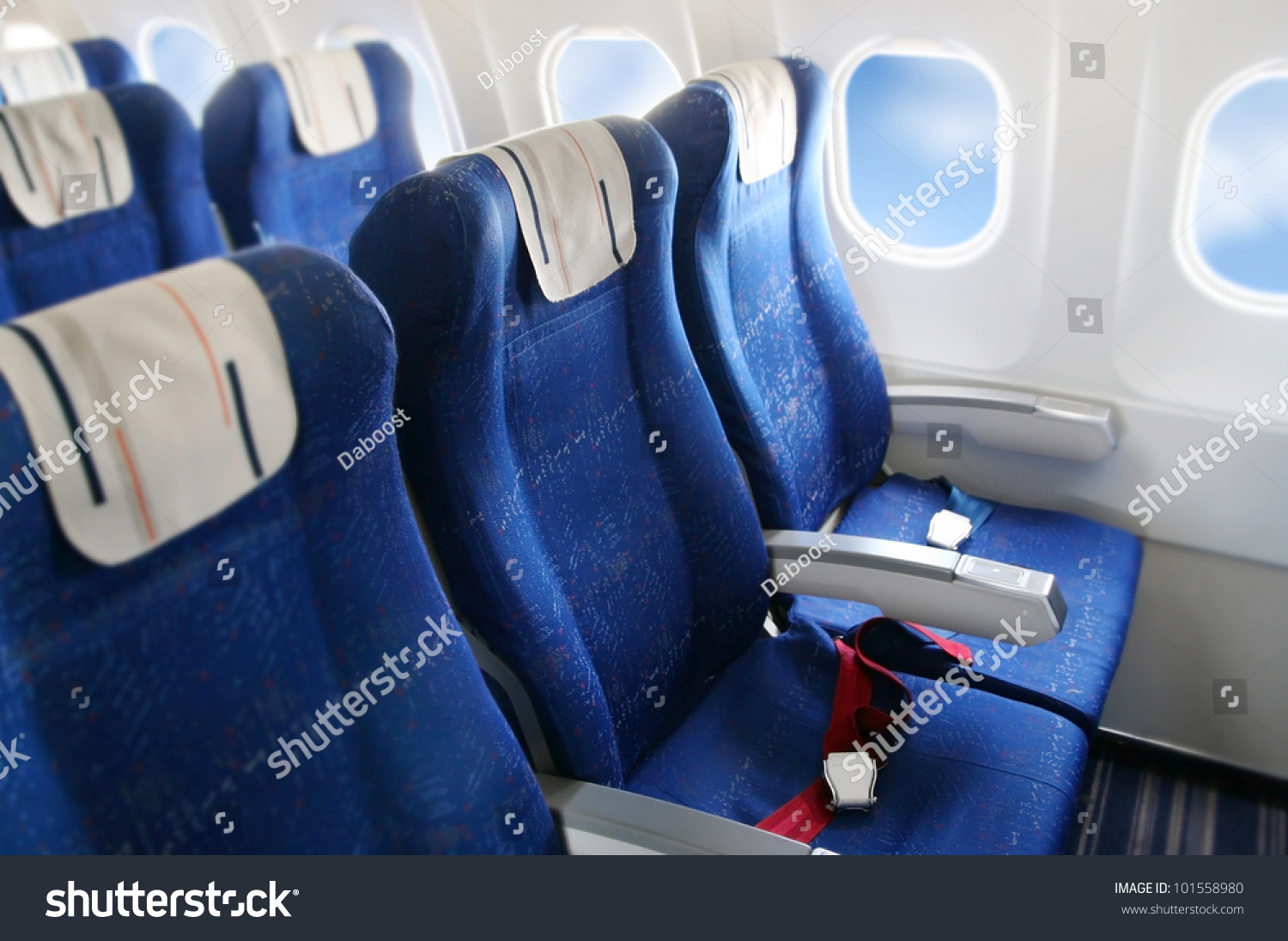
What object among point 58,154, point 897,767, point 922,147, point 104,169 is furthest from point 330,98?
point 897,767

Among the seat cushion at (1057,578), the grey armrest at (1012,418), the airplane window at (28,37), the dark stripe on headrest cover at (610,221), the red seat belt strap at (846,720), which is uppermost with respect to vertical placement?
the airplane window at (28,37)

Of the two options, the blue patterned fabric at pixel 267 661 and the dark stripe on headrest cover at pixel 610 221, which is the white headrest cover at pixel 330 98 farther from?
the blue patterned fabric at pixel 267 661

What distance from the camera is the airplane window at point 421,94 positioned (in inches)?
97.8

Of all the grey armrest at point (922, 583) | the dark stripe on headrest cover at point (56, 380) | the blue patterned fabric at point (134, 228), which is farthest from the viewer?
the grey armrest at point (922, 583)

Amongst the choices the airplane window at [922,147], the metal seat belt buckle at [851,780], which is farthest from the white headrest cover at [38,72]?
the airplane window at [922,147]

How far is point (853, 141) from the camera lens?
227 cm

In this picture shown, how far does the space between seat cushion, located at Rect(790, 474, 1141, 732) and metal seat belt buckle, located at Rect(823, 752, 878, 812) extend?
290 mm

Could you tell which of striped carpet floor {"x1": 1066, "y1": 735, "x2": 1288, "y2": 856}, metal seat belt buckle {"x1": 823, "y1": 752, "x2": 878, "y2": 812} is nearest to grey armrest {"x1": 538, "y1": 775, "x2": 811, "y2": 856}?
metal seat belt buckle {"x1": 823, "y1": 752, "x2": 878, "y2": 812}

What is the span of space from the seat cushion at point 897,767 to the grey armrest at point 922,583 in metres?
0.13

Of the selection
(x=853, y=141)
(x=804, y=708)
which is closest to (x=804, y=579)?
(x=804, y=708)

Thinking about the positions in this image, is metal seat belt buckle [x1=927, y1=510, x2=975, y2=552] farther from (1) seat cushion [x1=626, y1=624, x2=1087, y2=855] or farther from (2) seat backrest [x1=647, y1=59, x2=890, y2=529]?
(1) seat cushion [x1=626, y1=624, x2=1087, y2=855]

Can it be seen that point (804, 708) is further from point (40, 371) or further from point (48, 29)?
Result: point (48, 29)

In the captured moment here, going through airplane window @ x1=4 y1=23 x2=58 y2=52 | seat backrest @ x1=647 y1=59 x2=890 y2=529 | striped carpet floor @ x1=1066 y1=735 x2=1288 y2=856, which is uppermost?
airplane window @ x1=4 y1=23 x2=58 y2=52

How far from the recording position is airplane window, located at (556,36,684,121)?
2477 mm
